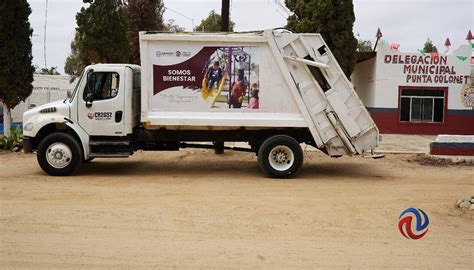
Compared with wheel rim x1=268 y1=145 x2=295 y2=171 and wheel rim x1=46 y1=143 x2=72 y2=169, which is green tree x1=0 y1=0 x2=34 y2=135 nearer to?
wheel rim x1=46 y1=143 x2=72 y2=169

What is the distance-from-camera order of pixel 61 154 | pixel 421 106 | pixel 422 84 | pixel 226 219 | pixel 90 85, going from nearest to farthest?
pixel 226 219 < pixel 61 154 < pixel 90 85 < pixel 422 84 < pixel 421 106

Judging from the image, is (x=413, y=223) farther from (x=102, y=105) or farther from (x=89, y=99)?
(x=89, y=99)

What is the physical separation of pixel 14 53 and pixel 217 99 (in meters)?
8.78

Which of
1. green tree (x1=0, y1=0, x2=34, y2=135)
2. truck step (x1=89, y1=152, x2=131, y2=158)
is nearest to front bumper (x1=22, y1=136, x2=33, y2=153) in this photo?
truck step (x1=89, y1=152, x2=131, y2=158)

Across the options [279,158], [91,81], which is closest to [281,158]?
[279,158]

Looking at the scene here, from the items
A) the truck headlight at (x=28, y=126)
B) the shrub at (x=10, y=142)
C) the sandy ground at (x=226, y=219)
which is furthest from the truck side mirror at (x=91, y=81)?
the shrub at (x=10, y=142)

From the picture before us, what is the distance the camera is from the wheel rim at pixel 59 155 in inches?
425

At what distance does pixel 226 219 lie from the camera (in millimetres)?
7305

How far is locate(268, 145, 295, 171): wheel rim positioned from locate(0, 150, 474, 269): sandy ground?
0.40m

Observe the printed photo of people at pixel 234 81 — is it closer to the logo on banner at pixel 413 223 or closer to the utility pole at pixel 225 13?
the logo on banner at pixel 413 223

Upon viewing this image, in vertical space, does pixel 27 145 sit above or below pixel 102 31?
below

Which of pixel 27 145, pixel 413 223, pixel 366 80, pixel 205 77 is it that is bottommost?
pixel 413 223

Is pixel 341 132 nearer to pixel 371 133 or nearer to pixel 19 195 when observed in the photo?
pixel 371 133

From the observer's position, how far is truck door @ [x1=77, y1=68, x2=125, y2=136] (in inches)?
429
